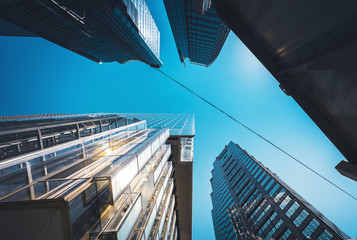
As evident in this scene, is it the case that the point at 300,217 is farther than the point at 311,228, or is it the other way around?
the point at 300,217

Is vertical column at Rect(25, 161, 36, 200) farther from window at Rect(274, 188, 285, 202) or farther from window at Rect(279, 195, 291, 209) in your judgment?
window at Rect(274, 188, 285, 202)

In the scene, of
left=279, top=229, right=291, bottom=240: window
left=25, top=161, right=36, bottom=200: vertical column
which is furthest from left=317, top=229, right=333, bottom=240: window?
left=25, top=161, right=36, bottom=200: vertical column

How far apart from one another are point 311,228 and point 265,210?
9.48 meters

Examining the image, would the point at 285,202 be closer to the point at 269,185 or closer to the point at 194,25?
the point at 269,185

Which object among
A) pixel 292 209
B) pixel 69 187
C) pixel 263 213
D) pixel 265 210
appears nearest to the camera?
pixel 69 187

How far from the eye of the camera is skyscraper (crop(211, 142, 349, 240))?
2277 cm

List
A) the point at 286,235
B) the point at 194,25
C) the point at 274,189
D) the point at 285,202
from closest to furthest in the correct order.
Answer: the point at 286,235
the point at 285,202
the point at 274,189
the point at 194,25

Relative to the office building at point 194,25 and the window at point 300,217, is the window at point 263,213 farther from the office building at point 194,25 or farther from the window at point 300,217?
the office building at point 194,25

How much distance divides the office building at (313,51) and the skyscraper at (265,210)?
1156 inches

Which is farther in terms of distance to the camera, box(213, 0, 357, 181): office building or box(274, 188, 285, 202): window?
box(274, 188, 285, 202): window

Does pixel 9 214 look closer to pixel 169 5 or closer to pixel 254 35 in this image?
pixel 254 35

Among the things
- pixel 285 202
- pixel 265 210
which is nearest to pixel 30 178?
pixel 285 202

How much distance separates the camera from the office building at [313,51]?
9.51 feet

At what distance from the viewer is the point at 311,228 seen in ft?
73.9
